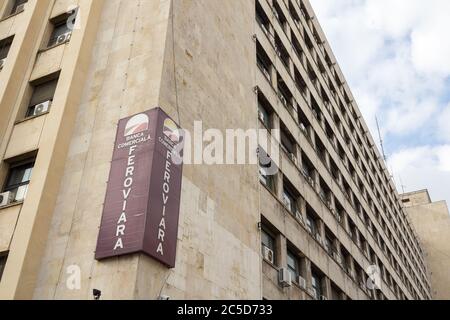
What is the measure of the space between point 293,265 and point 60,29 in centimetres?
1495

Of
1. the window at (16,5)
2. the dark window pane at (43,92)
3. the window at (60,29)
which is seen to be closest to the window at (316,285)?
the dark window pane at (43,92)

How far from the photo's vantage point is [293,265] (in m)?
22.7

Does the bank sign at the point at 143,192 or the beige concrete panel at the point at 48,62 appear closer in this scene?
the bank sign at the point at 143,192

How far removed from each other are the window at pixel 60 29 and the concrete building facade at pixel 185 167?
0.06 metres

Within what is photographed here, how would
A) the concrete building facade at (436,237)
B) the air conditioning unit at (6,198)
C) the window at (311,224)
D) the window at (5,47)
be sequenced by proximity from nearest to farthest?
the air conditioning unit at (6,198)
the window at (5,47)
the window at (311,224)
the concrete building facade at (436,237)

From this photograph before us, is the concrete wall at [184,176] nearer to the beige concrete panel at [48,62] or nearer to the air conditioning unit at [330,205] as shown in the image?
the beige concrete panel at [48,62]

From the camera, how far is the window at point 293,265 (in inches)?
875

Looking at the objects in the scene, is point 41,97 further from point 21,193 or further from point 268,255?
point 268,255

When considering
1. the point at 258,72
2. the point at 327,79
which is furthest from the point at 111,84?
the point at 327,79

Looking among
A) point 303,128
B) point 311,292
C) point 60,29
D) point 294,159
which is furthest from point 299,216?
point 60,29

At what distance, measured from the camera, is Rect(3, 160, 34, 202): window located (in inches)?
603

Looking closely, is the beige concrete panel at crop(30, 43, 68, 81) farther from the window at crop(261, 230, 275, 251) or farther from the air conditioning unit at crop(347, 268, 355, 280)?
the air conditioning unit at crop(347, 268, 355, 280)

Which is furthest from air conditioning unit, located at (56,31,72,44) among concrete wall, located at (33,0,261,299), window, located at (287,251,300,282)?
window, located at (287,251,300,282)

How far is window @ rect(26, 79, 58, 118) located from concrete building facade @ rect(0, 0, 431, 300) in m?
0.05
